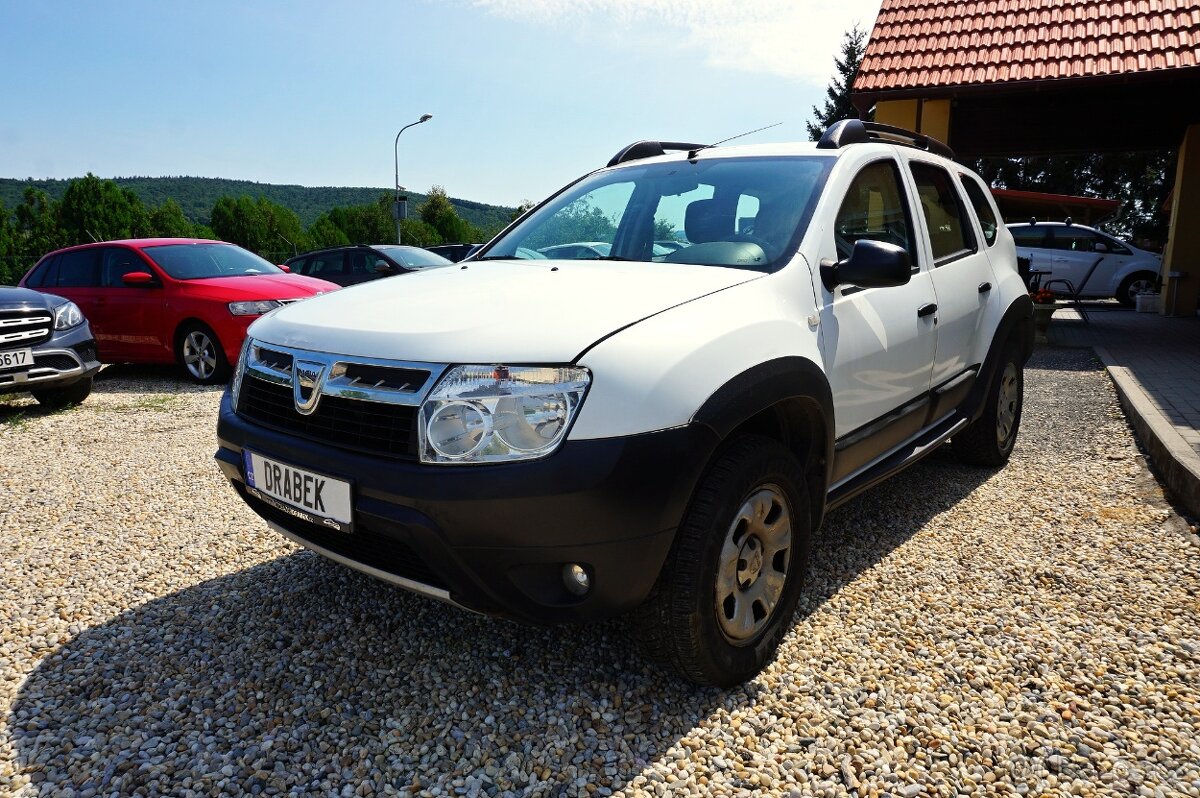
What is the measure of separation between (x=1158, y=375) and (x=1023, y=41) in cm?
529

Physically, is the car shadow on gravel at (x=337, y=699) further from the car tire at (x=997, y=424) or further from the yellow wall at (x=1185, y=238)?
the yellow wall at (x=1185, y=238)

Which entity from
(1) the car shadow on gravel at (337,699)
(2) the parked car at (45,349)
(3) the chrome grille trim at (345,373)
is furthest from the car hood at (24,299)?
(3) the chrome grille trim at (345,373)

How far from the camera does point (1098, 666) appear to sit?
2.54 metres

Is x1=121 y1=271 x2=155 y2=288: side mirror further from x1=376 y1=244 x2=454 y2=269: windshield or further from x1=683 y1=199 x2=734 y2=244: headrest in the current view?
x1=683 y1=199 x2=734 y2=244: headrest

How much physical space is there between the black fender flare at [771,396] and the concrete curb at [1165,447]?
7.78ft

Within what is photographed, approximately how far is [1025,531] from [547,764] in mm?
2669

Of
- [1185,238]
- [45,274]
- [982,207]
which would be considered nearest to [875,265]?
[982,207]

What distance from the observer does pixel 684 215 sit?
3.13 m

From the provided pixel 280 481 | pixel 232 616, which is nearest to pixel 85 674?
pixel 232 616

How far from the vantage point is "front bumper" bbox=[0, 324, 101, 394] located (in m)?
6.36

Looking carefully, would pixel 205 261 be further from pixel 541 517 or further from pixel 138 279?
pixel 541 517

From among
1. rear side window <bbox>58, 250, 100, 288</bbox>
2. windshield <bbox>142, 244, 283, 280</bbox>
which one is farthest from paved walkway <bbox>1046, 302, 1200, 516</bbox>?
rear side window <bbox>58, 250, 100, 288</bbox>

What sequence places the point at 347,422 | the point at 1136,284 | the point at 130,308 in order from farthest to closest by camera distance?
1. the point at 1136,284
2. the point at 130,308
3. the point at 347,422

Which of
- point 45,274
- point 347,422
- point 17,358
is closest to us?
point 347,422
